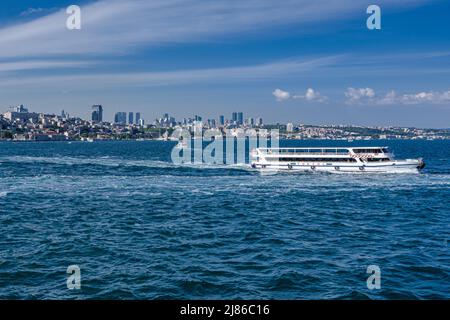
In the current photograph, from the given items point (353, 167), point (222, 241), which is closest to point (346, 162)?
point (353, 167)

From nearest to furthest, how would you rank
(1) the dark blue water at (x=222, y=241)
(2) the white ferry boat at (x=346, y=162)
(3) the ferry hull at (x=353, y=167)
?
(1) the dark blue water at (x=222, y=241)
(3) the ferry hull at (x=353, y=167)
(2) the white ferry boat at (x=346, y=162)

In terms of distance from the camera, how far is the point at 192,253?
94.9ft

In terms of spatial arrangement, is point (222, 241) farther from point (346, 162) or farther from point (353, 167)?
point (346, 162)

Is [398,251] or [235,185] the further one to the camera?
[235,185]

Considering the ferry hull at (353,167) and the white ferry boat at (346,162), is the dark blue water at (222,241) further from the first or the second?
the white ferry boat at (346,162)

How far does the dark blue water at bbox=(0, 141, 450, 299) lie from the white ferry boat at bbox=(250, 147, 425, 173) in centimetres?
2379

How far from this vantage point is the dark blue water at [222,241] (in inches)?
884

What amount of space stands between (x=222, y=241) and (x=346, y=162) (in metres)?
66.2

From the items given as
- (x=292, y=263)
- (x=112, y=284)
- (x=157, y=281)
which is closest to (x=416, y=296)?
(x=292, y=263)

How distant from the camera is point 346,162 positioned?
92875 mm

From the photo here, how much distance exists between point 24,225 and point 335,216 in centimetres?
2940

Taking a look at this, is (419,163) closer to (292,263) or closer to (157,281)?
(292,263)

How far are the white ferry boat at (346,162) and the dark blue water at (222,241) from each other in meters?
23.8

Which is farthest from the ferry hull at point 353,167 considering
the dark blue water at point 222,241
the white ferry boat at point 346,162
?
the dark blue water at point 222,241
